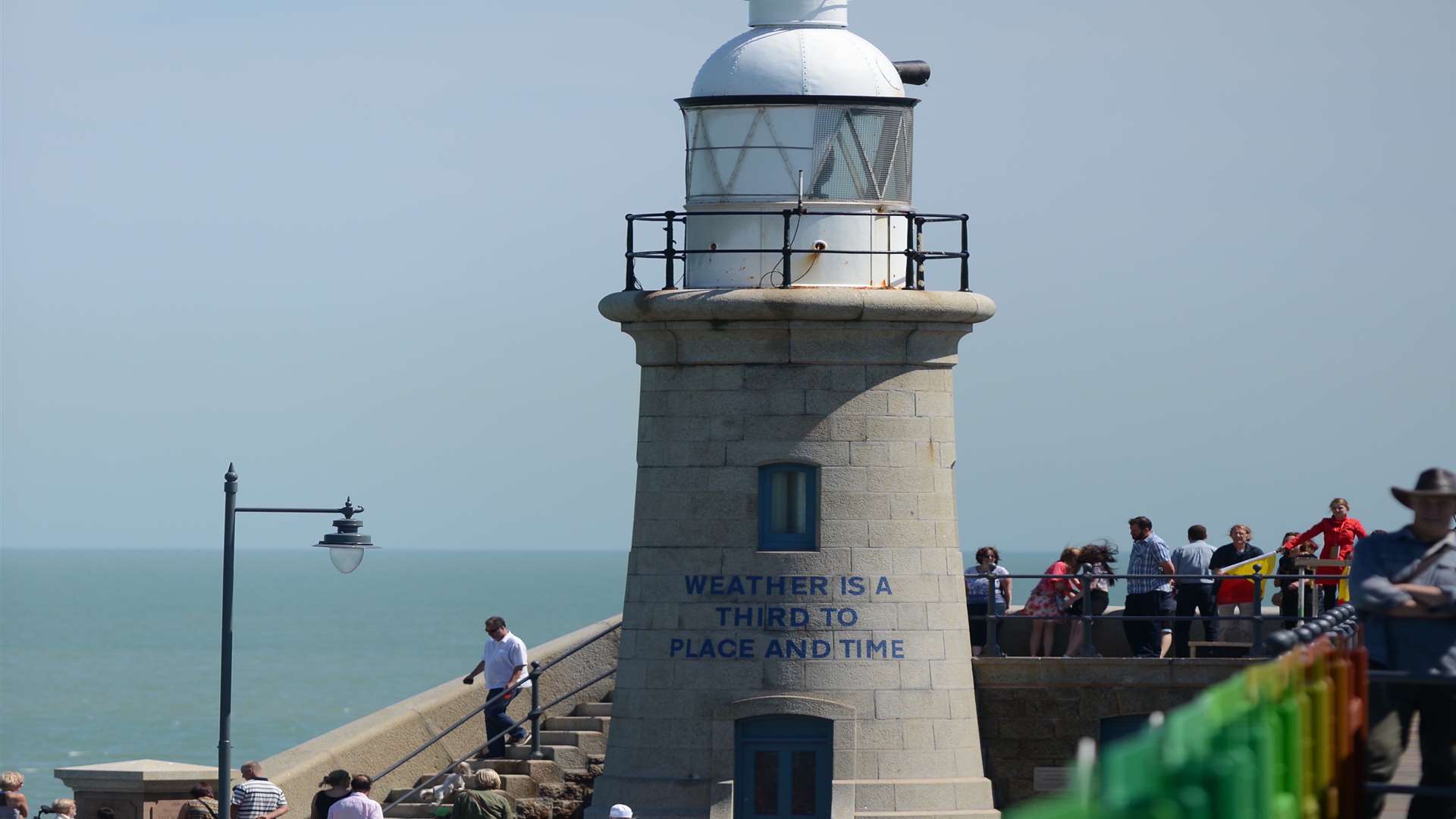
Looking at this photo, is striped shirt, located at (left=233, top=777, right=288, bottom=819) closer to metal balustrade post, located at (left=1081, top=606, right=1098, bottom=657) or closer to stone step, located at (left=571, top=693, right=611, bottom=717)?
stone step, located at (left=571, top=693, right=611, bottom=717)

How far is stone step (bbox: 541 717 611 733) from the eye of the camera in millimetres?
24766

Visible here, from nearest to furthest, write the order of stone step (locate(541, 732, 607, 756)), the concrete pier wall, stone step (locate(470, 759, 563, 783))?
the concrete pier wall < stone step (locate(470, 759, 563, 783)) < stone step (locate(541, 732, 607, 756))

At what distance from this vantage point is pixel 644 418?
22953mm

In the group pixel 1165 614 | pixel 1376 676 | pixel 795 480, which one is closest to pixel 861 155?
pixel 795 480

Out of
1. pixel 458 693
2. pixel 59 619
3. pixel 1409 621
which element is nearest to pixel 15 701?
pixel 59 619

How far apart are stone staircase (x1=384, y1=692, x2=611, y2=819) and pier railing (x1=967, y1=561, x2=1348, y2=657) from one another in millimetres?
3871

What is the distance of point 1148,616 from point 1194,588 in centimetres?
66

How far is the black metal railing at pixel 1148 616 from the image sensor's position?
22297mm

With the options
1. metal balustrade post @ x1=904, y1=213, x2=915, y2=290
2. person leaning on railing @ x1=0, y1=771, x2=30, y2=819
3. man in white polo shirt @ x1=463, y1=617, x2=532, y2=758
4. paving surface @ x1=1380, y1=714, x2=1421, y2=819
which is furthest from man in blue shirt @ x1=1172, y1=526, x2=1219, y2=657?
person leaning on railing @ x1=0, y1=771, x2=30, y2=819

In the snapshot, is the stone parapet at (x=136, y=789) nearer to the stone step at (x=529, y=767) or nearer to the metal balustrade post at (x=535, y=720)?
the stone step at (x=529, y=767)

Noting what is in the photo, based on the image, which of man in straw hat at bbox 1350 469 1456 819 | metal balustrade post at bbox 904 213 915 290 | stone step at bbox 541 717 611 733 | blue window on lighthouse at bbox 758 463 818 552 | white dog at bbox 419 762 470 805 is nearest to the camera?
man in straw hat at bbox 1350 469 1456 819

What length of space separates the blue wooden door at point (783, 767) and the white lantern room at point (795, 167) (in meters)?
4.02

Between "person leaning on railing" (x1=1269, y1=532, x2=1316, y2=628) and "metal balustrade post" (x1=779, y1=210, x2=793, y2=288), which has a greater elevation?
"metal balustrade post" (x1=779, y1=210, x2=793, y2=288)

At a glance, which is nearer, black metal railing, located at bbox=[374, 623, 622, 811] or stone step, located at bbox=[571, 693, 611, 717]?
black metal railing, located at bbox=[374, 623, 622, 811]
